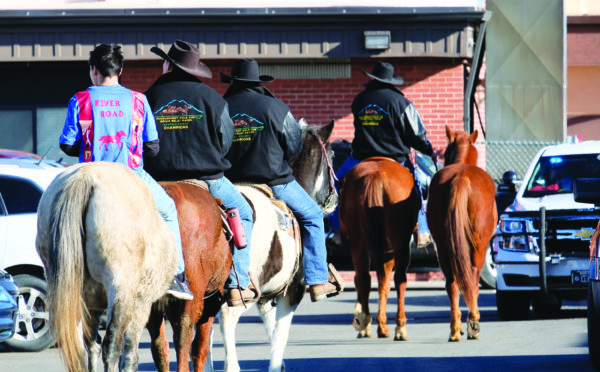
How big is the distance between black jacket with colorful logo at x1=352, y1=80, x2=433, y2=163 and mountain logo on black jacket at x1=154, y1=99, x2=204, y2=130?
4.77 metres

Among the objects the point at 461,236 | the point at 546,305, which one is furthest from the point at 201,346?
the point at 546,305

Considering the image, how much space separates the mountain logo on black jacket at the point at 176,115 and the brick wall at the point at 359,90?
1258cm

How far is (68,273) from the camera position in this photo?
24.0 ft

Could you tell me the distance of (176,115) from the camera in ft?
29.7

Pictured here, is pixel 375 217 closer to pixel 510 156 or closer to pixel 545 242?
pixel 545 242

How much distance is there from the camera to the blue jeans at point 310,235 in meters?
10.5

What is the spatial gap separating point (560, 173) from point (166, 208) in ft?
28.9

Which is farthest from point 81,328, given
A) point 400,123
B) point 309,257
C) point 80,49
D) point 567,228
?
point 80,49

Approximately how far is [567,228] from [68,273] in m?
8.28

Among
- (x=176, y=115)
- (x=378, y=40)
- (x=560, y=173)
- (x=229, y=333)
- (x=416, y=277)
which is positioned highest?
(x=378, y=40)

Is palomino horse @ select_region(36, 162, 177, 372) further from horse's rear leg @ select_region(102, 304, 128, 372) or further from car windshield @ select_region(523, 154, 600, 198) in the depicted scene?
car windshield @ select_region(523, 154, 600, 198)

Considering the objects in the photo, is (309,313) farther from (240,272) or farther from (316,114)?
(240,272)

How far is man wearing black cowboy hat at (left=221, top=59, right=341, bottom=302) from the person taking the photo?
10.2 m

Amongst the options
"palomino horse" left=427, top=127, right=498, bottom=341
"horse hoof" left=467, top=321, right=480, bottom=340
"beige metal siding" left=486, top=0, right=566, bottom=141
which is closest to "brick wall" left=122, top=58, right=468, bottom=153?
"beige metal siding" left=486, top=0, right=566, bottom=141
